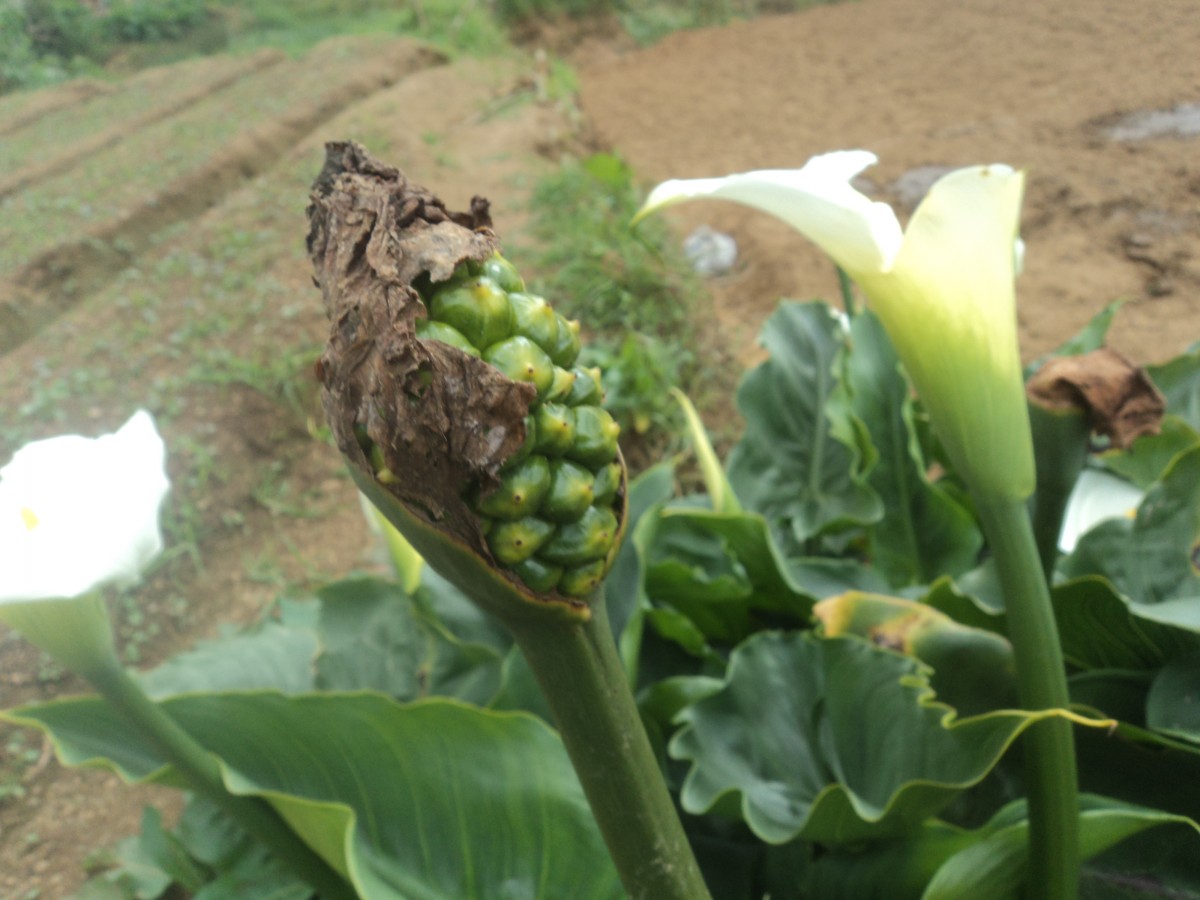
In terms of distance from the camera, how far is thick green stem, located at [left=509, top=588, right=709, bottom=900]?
0.28m

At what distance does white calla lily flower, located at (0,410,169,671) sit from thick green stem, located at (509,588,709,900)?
0.28 meters

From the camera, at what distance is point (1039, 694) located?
0.45m

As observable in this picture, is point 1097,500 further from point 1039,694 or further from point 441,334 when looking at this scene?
point 441,334

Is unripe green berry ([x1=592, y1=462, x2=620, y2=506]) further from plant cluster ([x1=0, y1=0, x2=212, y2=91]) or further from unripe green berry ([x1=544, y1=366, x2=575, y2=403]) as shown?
plant cluster ([x1=0, y1=0, x2=212, y2=91])

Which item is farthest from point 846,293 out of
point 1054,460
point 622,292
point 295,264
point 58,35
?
point 295,264

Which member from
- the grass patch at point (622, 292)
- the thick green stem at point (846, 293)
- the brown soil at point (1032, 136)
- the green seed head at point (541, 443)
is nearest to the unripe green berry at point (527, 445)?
the green seed head at point (541, 443)

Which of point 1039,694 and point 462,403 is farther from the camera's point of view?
point 1039,694

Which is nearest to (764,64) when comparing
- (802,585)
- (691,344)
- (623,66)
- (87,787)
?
(623,66)

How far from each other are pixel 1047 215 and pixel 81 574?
126 centimetres

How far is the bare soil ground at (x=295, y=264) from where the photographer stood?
833mm

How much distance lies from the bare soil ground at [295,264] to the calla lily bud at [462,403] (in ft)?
2.15

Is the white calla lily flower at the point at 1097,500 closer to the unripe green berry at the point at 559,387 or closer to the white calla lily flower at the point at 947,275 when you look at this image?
the white calla lily flower at the point at 947,275

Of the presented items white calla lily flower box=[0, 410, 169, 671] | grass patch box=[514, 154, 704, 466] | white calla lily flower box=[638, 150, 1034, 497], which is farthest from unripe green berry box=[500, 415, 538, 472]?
grass patch box=[514, 154, 704, 466]

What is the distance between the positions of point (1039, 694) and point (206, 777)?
497 millimetres
